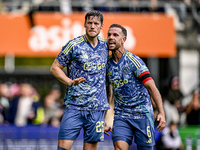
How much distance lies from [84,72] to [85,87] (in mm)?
224

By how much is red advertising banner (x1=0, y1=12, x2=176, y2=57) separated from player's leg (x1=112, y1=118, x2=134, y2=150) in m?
8.22

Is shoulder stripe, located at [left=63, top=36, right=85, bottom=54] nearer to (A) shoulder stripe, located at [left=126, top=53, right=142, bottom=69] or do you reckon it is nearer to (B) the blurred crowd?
(A) shoulder stripe, located at [left=126, top=53, right=142, bottom=69]

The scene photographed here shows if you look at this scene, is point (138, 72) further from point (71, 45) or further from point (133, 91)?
point (71, 45)

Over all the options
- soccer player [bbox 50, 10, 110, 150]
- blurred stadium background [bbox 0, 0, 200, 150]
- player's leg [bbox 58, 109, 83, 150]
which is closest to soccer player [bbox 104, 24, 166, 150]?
soccer player [bbox 50, 10, 110, 150]

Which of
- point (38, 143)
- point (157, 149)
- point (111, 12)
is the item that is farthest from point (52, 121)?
point (111, 12)

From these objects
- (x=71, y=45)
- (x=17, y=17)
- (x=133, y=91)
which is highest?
(x=17, y=17)

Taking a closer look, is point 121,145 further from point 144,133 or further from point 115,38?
point 115,38

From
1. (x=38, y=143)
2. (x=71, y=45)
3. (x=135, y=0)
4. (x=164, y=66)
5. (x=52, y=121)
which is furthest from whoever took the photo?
(x=164, y=66)

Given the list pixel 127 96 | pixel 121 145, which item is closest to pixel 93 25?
pixel 127 96

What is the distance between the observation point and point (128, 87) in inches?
A: 276

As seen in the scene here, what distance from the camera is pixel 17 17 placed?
50.9 feet

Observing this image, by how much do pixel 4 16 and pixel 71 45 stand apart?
9.48 metres

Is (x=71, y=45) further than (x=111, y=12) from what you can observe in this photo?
No

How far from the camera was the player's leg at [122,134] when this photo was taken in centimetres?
693
